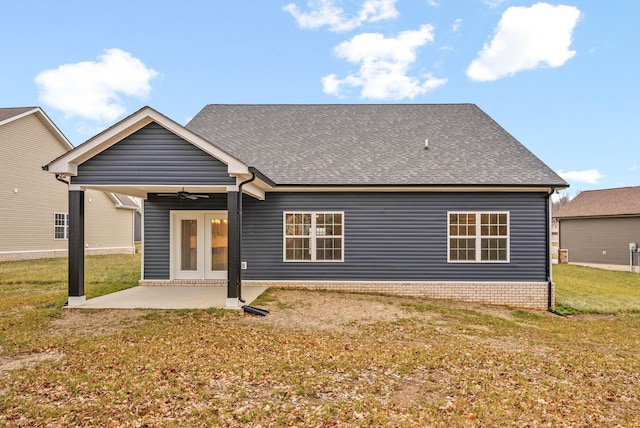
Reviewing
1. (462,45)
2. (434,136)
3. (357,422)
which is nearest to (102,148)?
(357,422)

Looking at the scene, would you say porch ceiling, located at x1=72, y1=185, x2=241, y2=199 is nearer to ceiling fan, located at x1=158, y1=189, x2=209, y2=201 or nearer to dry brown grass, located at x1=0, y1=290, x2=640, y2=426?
ceiling fan, located at x1=158, y1=189, x2=209, y2=201

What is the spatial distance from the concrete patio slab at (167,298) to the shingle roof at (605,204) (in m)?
22.3

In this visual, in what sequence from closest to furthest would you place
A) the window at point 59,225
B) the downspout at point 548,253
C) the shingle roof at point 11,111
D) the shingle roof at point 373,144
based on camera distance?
the downspout at point 548,253
the shingle roof at point 373,144
the shingle roof at point 11,111
the window at point 59,225

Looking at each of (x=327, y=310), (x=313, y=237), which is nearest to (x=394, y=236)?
(x=313, y=237)

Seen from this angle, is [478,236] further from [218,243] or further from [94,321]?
[94,321]

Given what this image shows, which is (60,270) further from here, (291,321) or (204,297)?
(291,321)

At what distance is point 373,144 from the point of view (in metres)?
12.4

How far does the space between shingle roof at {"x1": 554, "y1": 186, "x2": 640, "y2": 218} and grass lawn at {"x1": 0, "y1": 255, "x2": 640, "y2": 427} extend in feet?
53.5

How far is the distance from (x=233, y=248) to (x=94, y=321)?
9.86ft

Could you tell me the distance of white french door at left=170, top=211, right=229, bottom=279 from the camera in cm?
1102

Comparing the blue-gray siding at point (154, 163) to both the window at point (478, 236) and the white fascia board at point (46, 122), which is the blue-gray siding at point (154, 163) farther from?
the white fascia board at point (46, 122)

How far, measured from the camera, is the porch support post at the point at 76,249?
310 inches

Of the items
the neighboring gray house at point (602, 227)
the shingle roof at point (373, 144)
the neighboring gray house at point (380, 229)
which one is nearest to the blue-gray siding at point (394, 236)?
the neighboring gray house at point (380, 229)

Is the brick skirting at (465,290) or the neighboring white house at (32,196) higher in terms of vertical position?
the neighboring white house at (32,196)
